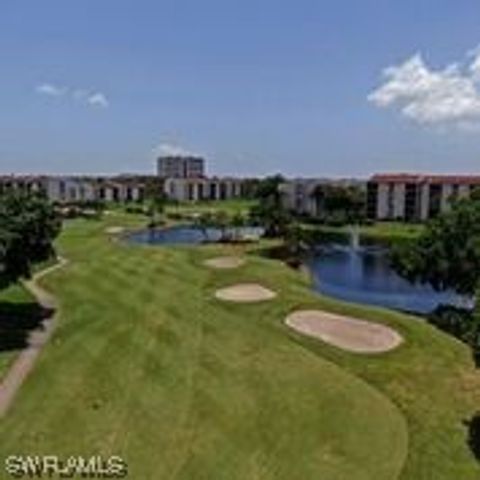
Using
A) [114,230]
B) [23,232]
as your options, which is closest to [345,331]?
[23,232]

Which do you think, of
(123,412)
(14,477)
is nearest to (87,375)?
(123,412)

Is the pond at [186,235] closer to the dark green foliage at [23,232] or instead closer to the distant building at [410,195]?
the distant building at [410,195]

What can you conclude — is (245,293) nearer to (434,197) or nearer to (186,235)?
(186,235)

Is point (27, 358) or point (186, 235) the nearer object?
point (27, 358)

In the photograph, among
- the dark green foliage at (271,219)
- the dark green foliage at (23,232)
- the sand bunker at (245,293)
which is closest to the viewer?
the dark green foliage at (23,232)

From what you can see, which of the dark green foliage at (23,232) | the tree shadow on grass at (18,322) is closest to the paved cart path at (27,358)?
the tree shadow on grass at (18,322)

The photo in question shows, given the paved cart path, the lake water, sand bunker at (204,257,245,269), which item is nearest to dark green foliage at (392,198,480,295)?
the lake water
